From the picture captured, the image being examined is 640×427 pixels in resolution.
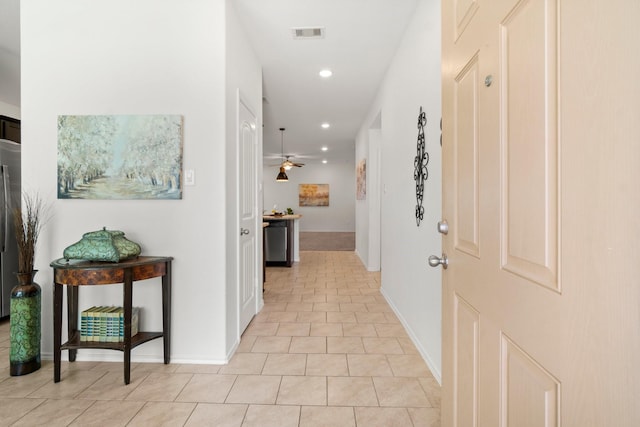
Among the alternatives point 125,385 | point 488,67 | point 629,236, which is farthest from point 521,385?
point 125,385

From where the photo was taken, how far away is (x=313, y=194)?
12.6 meters

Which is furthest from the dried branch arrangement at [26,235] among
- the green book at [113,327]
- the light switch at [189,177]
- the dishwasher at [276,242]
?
the dishwasher at [276,242]

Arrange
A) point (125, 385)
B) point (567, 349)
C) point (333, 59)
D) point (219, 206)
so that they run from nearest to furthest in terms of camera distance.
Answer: point (567, 349) < point (125, 385) < point (219, 206) < point (333, 59)

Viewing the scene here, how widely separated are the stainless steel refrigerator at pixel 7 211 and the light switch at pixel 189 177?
2.20m

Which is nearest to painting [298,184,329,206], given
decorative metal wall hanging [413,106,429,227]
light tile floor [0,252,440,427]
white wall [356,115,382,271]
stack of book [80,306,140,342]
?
white wall [356,115,382,271]

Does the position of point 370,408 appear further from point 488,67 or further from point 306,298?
point 306,298

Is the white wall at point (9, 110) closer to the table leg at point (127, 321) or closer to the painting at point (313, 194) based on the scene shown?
the table leg at point (127, 321)

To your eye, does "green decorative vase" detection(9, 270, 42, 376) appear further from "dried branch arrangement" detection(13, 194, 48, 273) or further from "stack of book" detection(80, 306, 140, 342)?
"stack of book" detection(80, 306, 140, 342)

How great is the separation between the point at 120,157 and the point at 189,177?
0.51 metres

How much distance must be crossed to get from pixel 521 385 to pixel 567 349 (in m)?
0.22

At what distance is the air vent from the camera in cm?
294

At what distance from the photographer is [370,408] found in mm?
1845

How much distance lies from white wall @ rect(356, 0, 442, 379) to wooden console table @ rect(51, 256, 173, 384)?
1.83 metres

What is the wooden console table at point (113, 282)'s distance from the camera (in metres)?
2.05
